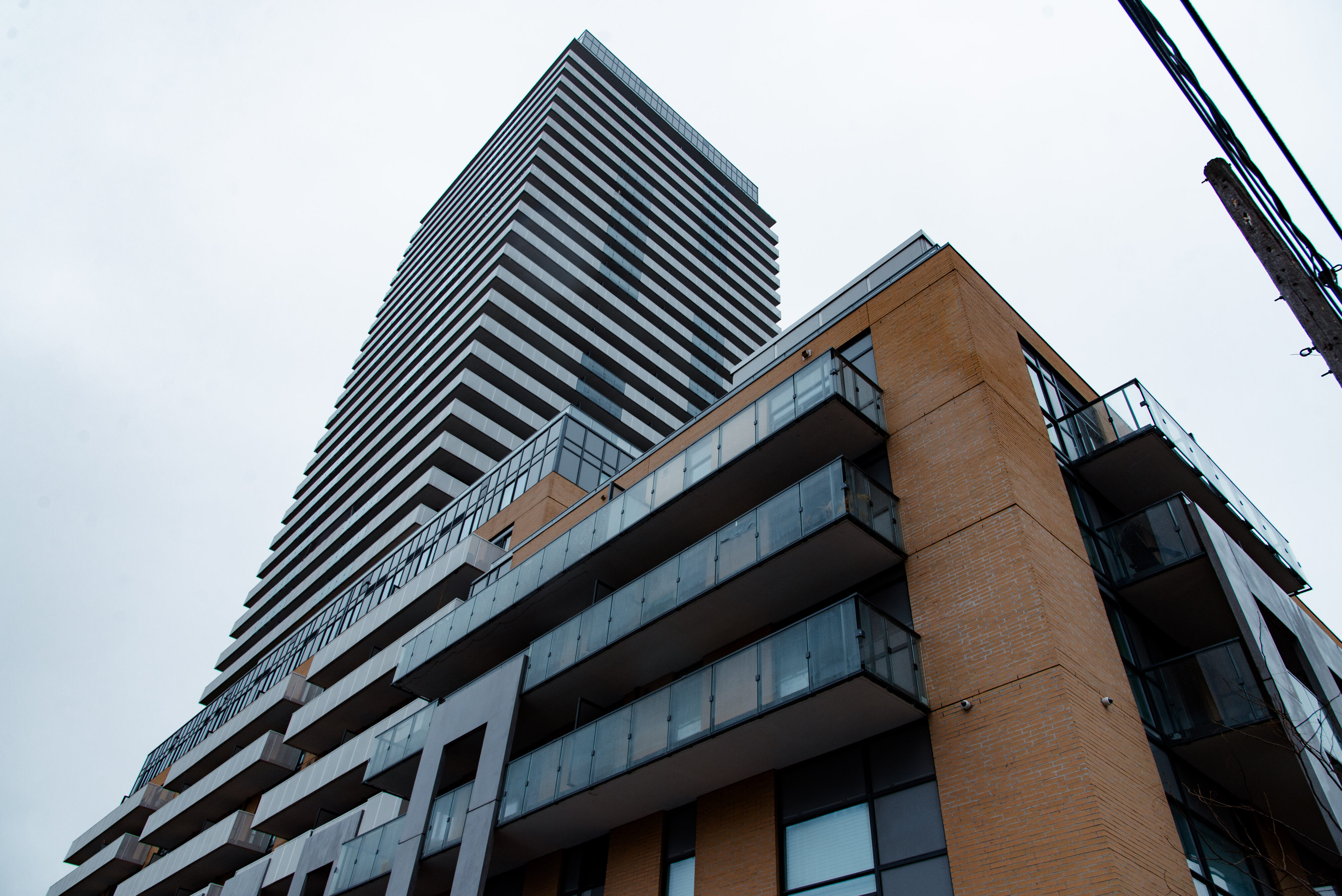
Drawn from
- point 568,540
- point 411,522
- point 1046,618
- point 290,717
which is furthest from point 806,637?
point 411,522

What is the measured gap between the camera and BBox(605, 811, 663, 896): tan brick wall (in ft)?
50.7

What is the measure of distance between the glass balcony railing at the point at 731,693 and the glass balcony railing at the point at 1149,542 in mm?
4500

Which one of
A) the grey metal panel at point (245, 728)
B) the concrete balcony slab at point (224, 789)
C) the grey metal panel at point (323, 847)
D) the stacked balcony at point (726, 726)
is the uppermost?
the grey metal panel at point (245, 728)

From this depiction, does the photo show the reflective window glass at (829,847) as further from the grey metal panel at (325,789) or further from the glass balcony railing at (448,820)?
the grey metal panel at (325,789)

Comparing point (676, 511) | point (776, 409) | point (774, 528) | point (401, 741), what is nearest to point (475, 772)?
point (401, 741)

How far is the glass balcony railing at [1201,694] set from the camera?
42.0 feet

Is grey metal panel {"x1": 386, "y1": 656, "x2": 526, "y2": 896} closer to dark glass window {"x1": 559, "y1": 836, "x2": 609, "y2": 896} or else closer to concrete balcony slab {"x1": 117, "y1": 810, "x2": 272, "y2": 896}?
dark glass window {"x1": 559, "y1": 836, "x2": 609, "y2": 896}

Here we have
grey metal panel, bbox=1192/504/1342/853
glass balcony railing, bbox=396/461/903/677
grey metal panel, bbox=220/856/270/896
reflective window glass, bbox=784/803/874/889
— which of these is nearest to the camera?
grey metal panel, bbox=1192/504/1342/853

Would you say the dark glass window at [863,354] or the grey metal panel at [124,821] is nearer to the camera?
the dark glass window at [863,354]

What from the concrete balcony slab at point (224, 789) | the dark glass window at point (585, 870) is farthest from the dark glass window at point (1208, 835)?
the concrete balcony slab at point (224, 789)

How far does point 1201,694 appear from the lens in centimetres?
1340

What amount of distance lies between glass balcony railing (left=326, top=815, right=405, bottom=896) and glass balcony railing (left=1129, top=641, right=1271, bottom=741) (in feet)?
49.5

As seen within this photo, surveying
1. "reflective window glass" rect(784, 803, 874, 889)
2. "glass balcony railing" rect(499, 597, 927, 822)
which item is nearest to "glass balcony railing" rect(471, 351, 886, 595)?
"glass balcony railing" rect(499, 597, 927, 822)

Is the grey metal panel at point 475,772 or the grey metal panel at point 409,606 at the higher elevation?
the grey metal panel at point 409,606
